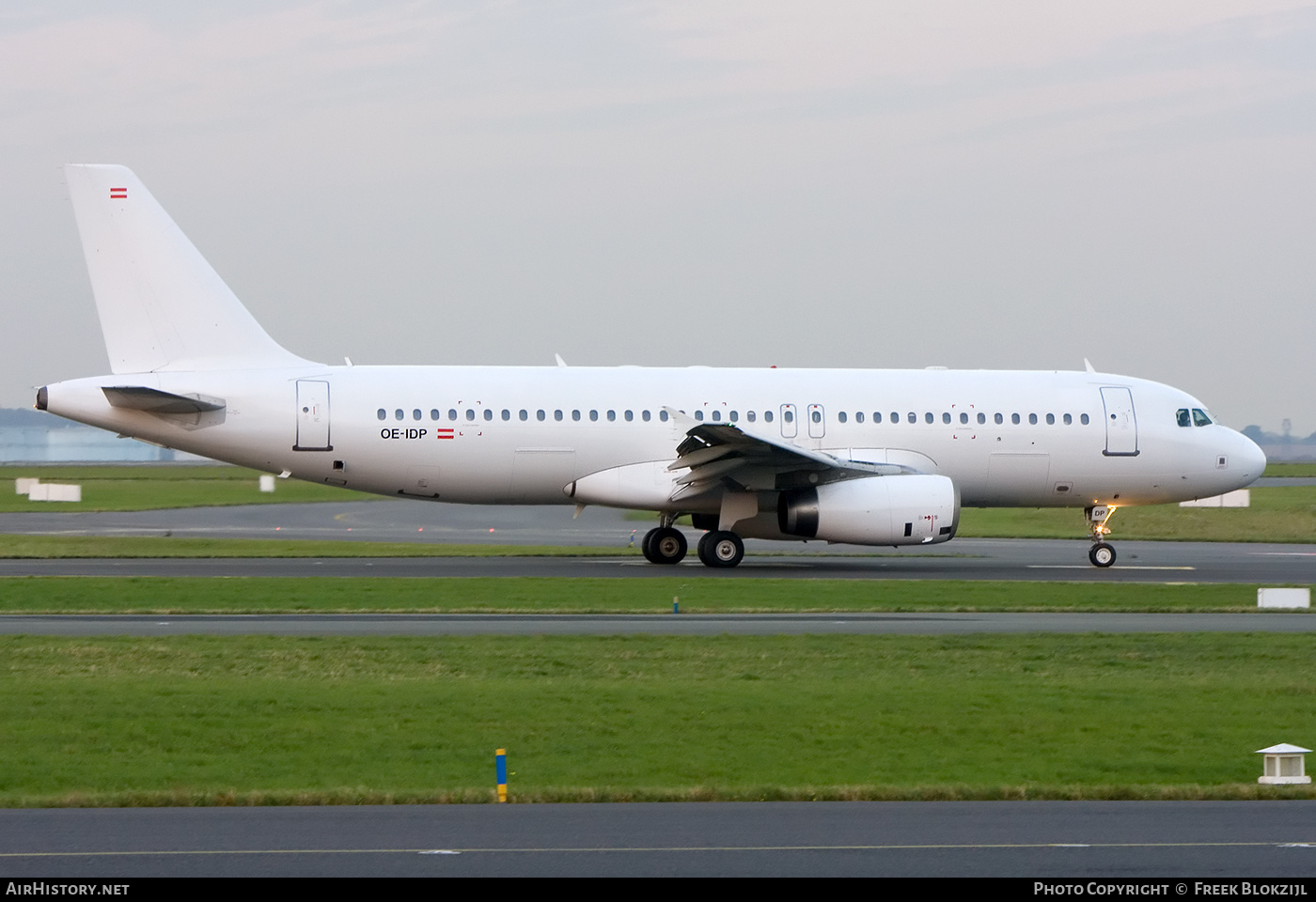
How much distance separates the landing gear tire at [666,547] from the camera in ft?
98.5

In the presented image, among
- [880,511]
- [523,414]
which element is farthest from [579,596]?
[880,511]

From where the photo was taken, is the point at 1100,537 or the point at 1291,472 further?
the point at 1291,472

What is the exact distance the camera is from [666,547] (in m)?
30.0

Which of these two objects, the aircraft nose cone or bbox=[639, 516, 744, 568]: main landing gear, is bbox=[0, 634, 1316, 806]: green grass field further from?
the aircraft nose cone

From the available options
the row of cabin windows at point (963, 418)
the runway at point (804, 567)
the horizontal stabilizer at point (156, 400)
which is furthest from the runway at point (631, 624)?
the row of cabin windows at point (963, 418)

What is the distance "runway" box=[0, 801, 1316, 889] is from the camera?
804 cm

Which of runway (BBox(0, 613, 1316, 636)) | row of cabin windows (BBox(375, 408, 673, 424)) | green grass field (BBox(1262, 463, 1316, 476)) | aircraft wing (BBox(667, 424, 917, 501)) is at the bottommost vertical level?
runway (BBox(0, 613, 1316, 636))

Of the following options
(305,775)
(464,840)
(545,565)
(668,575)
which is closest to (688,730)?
(305,775)

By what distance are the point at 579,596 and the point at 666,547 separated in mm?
6914

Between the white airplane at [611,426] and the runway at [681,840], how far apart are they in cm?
1676

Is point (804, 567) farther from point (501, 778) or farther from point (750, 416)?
point (501, 778)

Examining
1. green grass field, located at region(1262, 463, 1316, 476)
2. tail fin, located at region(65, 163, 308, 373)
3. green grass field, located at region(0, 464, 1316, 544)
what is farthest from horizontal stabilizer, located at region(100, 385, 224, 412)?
green grass field, located at region(1262, 463, 1316, 476)

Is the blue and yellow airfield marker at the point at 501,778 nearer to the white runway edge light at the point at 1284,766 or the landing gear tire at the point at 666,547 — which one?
the white runway edge light at the point at 1284,766

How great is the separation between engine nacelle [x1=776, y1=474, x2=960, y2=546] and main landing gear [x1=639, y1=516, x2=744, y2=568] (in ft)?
5.08
